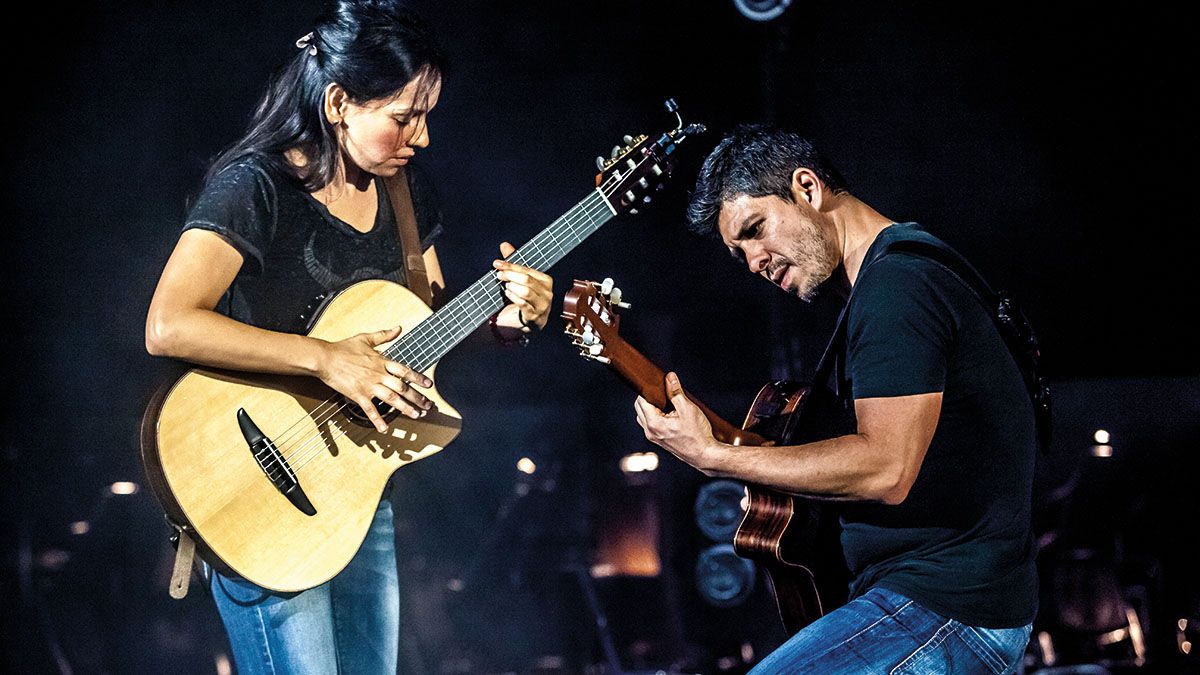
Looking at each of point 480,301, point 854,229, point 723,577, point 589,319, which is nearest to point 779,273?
point 854,229

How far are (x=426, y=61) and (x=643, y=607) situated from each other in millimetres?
3908

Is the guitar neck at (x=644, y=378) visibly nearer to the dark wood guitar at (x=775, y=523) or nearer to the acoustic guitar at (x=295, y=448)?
the dark wood guitar at (x=775, y=523)

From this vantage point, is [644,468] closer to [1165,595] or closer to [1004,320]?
[1165,595]

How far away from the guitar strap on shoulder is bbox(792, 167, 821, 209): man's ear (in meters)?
1.10

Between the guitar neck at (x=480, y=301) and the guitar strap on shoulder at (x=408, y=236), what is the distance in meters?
0.14

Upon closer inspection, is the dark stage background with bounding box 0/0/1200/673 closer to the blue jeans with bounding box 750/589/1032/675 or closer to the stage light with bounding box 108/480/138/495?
the stage light with bounding box 108/480/138/495

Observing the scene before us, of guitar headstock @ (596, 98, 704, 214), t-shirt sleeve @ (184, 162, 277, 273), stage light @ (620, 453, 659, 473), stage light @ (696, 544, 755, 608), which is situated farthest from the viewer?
stage light @ (620, 453, 659, 473)

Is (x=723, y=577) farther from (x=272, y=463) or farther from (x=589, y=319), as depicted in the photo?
(x=272, y=463)

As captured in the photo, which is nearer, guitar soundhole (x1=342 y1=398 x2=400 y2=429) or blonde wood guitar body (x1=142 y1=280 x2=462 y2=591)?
blonde wood guitar body (x1=142 y1=280 x2=462 y2=591)

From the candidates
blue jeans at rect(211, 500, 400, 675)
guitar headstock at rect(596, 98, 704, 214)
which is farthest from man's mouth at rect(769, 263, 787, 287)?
blue jeans at rect(211, 500, 400, 675)

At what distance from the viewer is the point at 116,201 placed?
477cm

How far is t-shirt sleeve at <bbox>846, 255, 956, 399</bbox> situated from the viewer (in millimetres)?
2166

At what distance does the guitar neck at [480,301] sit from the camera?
272 cm

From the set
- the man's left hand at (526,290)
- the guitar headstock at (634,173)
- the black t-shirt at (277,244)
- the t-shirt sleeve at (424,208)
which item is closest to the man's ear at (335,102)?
the black t-shirt at (277,244)
